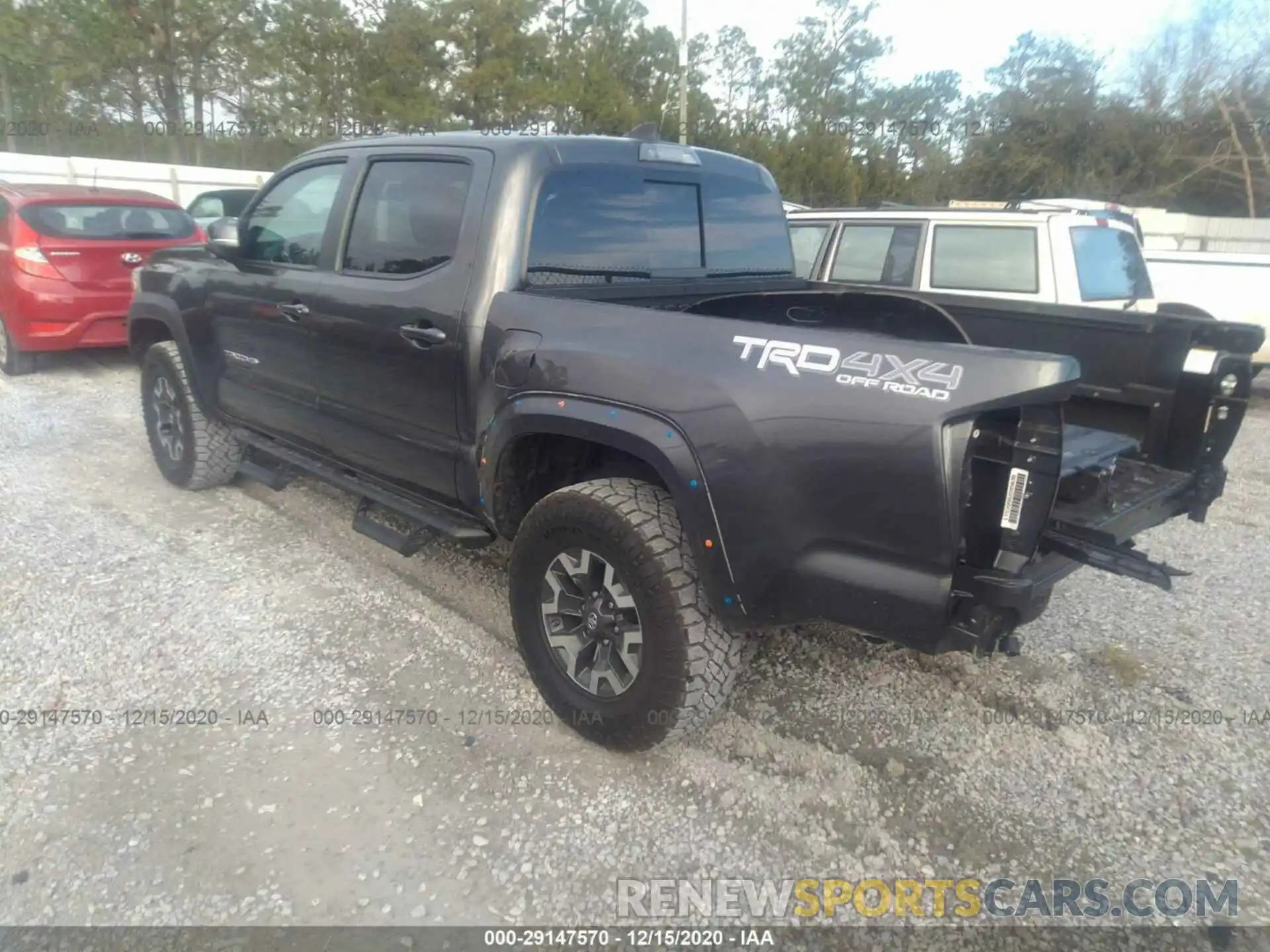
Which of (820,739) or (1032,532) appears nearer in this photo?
(1032,532)

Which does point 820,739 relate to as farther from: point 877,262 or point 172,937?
point 877,262

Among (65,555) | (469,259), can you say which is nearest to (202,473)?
(65,555)

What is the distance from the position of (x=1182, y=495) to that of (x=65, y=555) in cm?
491

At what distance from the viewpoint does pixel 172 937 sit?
221 cm

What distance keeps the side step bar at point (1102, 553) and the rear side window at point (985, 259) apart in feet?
14.4

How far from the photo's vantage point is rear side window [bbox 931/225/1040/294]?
633 cm

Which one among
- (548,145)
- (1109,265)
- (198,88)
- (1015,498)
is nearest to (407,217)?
(548,145)

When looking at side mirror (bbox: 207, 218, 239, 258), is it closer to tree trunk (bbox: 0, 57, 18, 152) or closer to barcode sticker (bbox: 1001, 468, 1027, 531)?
barcode sticker (bbox: 1001, 468, 1027, 531)

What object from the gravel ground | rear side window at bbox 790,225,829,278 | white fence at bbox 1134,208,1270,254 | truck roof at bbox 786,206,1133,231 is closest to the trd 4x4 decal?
the gravel ground

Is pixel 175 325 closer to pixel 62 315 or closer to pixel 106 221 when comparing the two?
pixel 62 315

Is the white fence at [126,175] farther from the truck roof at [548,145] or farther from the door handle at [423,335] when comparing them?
the door handle at [423,335]

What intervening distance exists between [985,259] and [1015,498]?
197 inches

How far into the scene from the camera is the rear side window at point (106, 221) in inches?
294

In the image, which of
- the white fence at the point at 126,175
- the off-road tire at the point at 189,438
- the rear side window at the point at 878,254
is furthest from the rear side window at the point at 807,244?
the white fence at the point at 126,175
